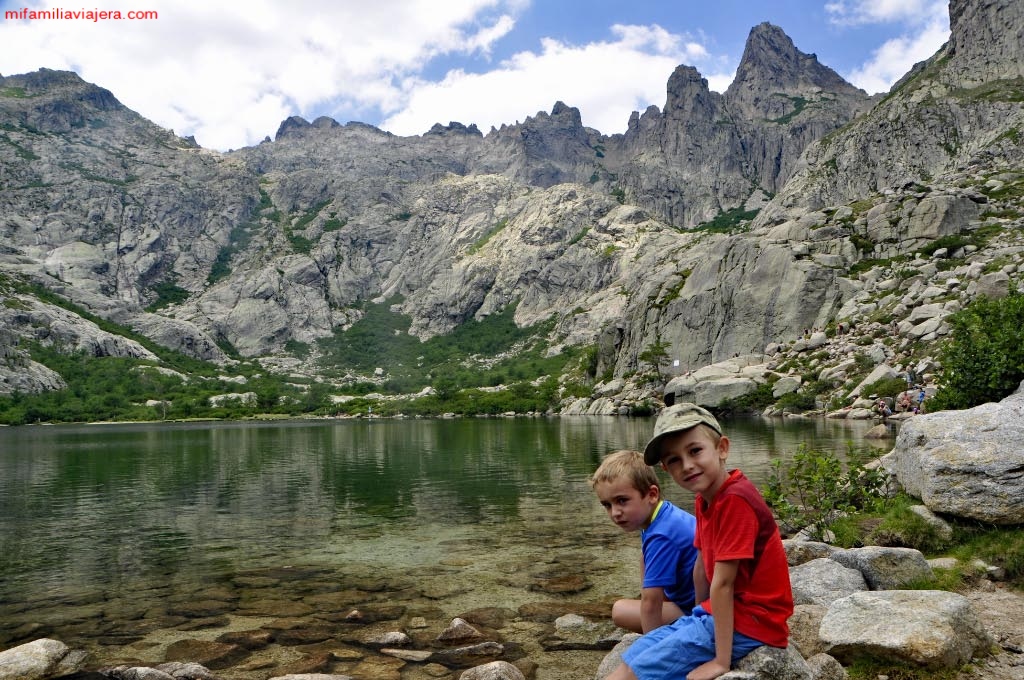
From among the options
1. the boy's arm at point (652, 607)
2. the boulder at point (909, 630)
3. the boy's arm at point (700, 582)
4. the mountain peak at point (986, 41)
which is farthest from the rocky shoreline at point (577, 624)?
the mountain peak at point (986, 41)

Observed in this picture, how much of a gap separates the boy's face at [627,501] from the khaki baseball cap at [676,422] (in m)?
1.04

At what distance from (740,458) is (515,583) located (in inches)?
911

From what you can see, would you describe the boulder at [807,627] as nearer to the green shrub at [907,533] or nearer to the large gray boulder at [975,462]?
the green shrub at [907,533]

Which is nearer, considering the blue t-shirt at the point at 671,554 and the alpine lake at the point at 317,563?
the blue t-shirt at the point at 671,554

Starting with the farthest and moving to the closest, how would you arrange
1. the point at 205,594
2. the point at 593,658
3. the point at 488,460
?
the point at 488,460
the point at 205,594
the point at 593,658

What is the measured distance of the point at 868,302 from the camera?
3250 inches

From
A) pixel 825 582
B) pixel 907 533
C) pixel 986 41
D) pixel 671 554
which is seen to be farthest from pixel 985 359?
pixel 986 41

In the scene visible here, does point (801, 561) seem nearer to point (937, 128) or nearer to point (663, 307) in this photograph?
point (663, 307)

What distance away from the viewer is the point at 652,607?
22.6 ft

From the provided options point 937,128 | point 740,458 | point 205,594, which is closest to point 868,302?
point 740,458

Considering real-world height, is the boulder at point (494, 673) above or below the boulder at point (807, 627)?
below

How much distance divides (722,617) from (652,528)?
5.24 feet

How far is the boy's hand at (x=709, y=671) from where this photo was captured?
5152 mm

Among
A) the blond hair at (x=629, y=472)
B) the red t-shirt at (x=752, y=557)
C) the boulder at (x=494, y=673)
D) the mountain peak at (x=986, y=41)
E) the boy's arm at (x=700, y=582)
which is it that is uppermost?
the mountain peak at (x=986, y=41)
